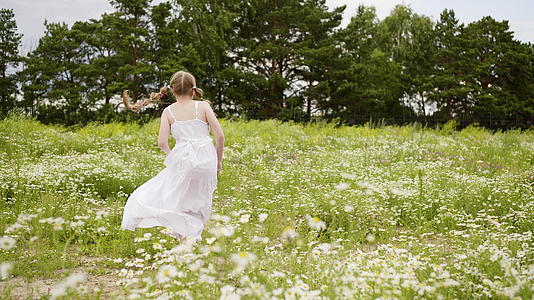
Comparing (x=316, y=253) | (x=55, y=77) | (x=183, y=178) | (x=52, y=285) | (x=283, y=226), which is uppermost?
(x=55, y=77)

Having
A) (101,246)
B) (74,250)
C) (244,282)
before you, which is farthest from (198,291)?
(74,250)

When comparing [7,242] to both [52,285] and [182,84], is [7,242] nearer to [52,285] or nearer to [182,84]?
[52,285]

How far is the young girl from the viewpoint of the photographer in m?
4.49

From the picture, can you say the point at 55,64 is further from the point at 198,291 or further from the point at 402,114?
the point at 198,291

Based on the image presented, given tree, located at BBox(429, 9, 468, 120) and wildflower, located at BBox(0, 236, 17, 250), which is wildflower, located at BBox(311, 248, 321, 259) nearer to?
wildflower, located at BBox(0, 236, 17, 250)

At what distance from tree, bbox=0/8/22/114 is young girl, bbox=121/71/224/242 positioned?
2926 centimetres

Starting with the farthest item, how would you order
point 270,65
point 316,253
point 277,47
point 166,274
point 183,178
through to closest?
point 270,65
point 277,47
point 183,178
point 316,253
point 166,274

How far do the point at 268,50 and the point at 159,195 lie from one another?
24.1 meters

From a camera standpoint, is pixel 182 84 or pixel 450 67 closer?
pixel 182 84

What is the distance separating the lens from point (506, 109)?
94.6 feet

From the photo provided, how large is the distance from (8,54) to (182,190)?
31.1 m

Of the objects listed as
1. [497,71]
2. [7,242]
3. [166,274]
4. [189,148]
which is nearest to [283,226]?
[189,148]

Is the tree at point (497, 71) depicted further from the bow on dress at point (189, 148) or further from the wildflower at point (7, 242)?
the wildflower at point (7, 242)

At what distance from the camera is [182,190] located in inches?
179
